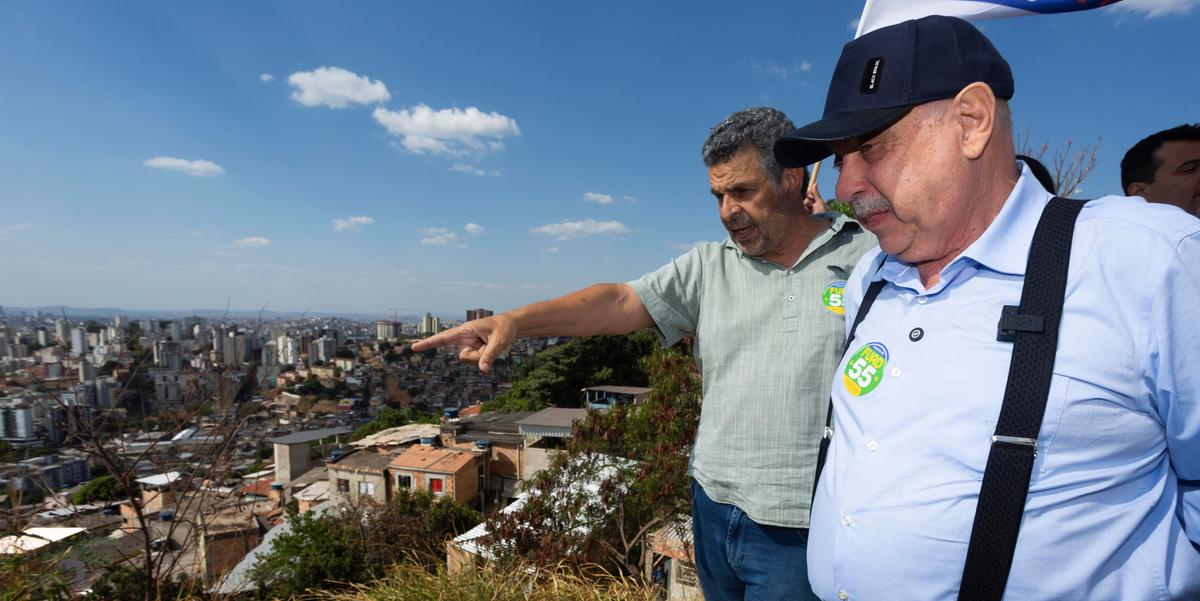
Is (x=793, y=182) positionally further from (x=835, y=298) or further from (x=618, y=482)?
(x=618, y=482)

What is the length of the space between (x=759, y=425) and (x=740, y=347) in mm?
230

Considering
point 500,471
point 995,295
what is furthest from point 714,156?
point 500,471

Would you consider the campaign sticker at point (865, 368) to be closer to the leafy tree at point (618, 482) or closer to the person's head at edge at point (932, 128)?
the person's head at edge at point (932, 128)

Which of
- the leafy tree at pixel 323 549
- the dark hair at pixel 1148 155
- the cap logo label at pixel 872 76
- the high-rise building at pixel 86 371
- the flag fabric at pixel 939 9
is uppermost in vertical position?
the flag fabric at pixel 939 9

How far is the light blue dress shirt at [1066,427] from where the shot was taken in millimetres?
838

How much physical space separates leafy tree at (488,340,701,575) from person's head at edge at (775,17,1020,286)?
3957 millimetres

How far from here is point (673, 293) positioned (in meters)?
1.87

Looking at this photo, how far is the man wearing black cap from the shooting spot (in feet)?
2.80

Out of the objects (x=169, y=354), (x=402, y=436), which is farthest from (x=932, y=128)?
(x=402, y=436)

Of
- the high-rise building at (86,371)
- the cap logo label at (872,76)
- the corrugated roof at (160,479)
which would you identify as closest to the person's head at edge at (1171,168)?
the cap logo label at (872,76)

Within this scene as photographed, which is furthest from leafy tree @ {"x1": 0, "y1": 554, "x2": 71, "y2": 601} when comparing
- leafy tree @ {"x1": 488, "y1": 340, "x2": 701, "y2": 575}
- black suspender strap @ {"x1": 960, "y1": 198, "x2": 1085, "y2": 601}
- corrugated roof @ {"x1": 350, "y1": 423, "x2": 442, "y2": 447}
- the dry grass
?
corrugated roof @ {"x1": 350, "y1": 423, "x2": 442, "y2": 447}

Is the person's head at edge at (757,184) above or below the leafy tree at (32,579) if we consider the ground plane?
above

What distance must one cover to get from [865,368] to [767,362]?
436mm

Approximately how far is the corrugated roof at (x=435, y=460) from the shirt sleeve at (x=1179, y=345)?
21460 mm
